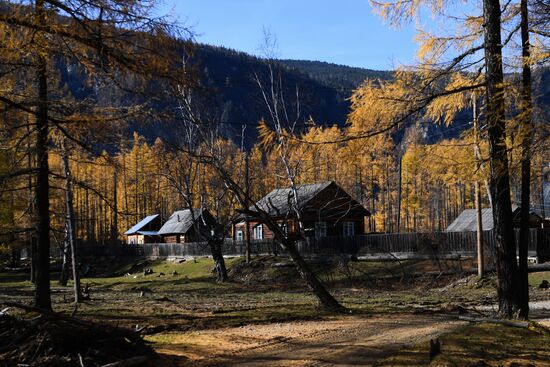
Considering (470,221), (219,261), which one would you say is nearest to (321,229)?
(470,221)

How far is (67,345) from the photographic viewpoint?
737 centimetres

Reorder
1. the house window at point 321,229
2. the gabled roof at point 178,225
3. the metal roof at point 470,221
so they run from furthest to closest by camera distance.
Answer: the gabled roof at point 178,225
the house window at point 321,229
the metal roof at point 470,221

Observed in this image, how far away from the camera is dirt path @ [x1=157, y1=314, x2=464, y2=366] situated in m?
7.68

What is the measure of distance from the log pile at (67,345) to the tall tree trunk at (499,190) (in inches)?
273

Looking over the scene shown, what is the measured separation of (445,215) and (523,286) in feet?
267

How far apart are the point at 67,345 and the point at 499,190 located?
26.2ft

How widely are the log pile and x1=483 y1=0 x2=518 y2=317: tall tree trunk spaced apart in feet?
22.7

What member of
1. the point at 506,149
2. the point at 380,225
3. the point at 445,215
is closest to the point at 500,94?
the point at 506,149

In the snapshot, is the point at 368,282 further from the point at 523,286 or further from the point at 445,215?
the point at 445,215

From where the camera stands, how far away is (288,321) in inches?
455

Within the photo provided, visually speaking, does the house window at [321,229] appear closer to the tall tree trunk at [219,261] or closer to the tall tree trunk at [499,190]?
the tall tree trunk at [219,261]

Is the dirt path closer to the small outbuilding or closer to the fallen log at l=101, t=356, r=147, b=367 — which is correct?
the fallen log at l=101, t=356, r=147, b=367

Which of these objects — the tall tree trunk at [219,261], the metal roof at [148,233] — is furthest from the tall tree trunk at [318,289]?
the metal roof at [148,233]

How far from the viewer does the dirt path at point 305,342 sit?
25.2 ft
